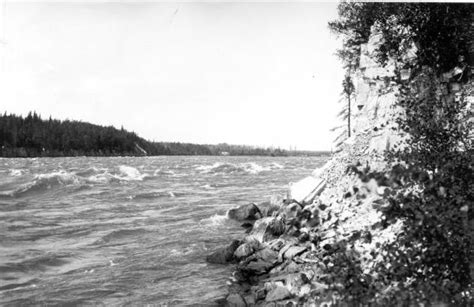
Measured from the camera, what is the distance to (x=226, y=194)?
3362 centimetres

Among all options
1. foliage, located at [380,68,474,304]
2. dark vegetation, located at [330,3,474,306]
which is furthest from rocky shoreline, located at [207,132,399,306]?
foliage, located at [380,68,474,304]

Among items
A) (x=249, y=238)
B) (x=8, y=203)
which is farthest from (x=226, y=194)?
(x=249, y=238)

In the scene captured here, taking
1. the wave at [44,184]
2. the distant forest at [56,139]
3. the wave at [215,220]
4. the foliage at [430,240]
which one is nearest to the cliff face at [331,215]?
the foliage at [430,240]

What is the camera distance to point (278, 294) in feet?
30.1

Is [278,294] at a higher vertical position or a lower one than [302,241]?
lower

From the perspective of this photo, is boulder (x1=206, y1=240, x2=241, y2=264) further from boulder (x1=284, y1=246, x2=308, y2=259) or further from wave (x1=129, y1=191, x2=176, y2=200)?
wave (x1=129, y1=191, x2=176, y2=200)

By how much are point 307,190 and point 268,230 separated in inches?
114

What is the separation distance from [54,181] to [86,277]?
2943 centimetres

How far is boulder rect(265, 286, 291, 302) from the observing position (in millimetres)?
9077

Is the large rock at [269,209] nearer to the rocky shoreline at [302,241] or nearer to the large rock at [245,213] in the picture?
the large rock at [245,213]

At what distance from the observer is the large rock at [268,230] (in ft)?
46.8

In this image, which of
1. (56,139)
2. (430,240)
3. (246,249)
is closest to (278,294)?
(246,249)

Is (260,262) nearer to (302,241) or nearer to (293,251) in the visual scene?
(293,251)

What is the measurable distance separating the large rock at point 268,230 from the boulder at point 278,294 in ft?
15.5
